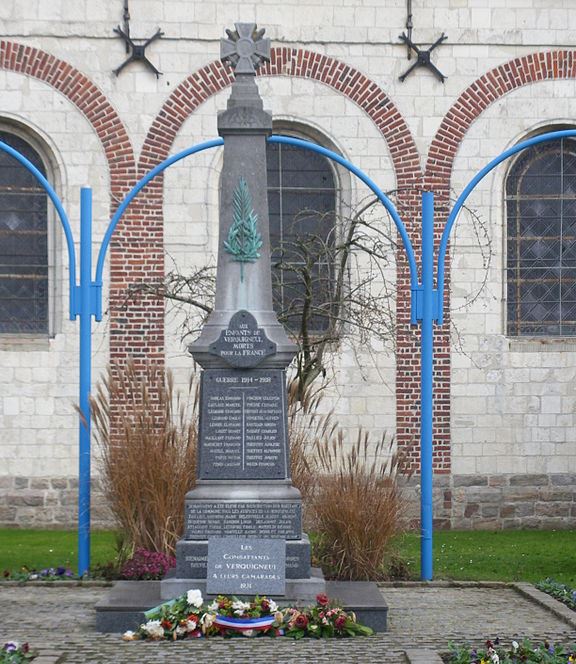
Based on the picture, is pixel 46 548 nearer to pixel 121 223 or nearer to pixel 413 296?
pixel 121 223

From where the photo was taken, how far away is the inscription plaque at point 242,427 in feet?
32.3

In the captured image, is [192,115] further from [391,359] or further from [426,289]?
[426,289]

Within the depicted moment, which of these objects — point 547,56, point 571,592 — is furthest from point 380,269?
point 571,592

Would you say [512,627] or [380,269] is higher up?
[380,269]

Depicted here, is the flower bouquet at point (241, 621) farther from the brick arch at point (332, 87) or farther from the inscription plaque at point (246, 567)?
the brick arch at point (332, 87)

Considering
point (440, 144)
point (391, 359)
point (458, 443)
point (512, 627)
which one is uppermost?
point (440, 144)

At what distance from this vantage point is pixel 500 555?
543 inches

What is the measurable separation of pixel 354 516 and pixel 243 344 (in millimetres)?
2348

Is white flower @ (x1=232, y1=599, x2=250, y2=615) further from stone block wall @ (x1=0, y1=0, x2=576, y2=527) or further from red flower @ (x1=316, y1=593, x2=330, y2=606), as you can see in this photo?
stone block wall @ (x1=0, y1=0, x2=576, y2=527)

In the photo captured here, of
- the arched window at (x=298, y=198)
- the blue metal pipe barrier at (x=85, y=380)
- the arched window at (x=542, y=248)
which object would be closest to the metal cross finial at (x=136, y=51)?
the arched window at (x=298, y=198)

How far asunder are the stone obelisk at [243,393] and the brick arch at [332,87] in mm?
5855

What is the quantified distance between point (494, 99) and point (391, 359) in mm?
3335

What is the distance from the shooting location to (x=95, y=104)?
15742 millimetres

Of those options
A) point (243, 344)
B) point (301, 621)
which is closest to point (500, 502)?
point (243, 344)
